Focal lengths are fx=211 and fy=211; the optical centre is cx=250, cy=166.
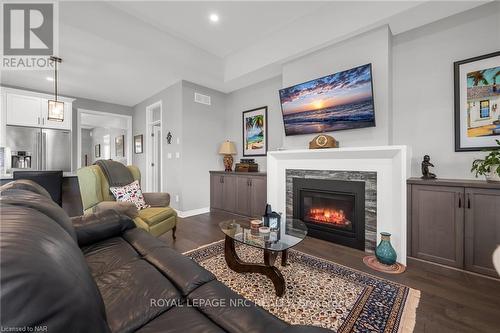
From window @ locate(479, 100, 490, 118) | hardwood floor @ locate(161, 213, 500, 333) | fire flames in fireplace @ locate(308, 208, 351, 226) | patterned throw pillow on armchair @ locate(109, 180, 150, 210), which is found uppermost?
window @ locate(479, 100, 490, 118)

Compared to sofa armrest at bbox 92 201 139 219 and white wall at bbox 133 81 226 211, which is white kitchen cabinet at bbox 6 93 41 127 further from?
sofa armrest at bbox 92 201 139 219

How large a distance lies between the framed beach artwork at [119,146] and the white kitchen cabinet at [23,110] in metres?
2.14

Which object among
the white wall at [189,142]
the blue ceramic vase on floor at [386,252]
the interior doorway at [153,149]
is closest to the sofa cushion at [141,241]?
the blue ceramic vase on floor at [386,252]

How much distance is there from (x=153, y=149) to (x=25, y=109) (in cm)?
240

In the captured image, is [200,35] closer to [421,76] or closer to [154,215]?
[154,215]

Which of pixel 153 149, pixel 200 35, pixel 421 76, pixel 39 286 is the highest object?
pixel 200 35

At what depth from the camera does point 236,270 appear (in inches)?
76.1

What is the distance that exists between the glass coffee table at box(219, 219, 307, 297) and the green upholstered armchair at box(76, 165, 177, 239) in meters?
0.86

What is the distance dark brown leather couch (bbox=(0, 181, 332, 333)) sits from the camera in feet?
1.41

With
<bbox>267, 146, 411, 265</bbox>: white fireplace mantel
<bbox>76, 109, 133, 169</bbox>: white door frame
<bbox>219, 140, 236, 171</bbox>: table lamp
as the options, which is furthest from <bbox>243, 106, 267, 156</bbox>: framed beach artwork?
<bbox>76, 109, 133, 169</bbox>: white door frame

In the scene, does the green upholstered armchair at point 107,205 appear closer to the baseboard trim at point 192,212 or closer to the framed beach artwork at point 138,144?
the baseboard trim at point 192,212

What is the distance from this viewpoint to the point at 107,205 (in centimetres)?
233

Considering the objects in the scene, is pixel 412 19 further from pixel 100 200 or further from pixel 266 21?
pixel 100 200

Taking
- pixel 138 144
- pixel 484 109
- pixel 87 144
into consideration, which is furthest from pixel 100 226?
pixel 87 144
